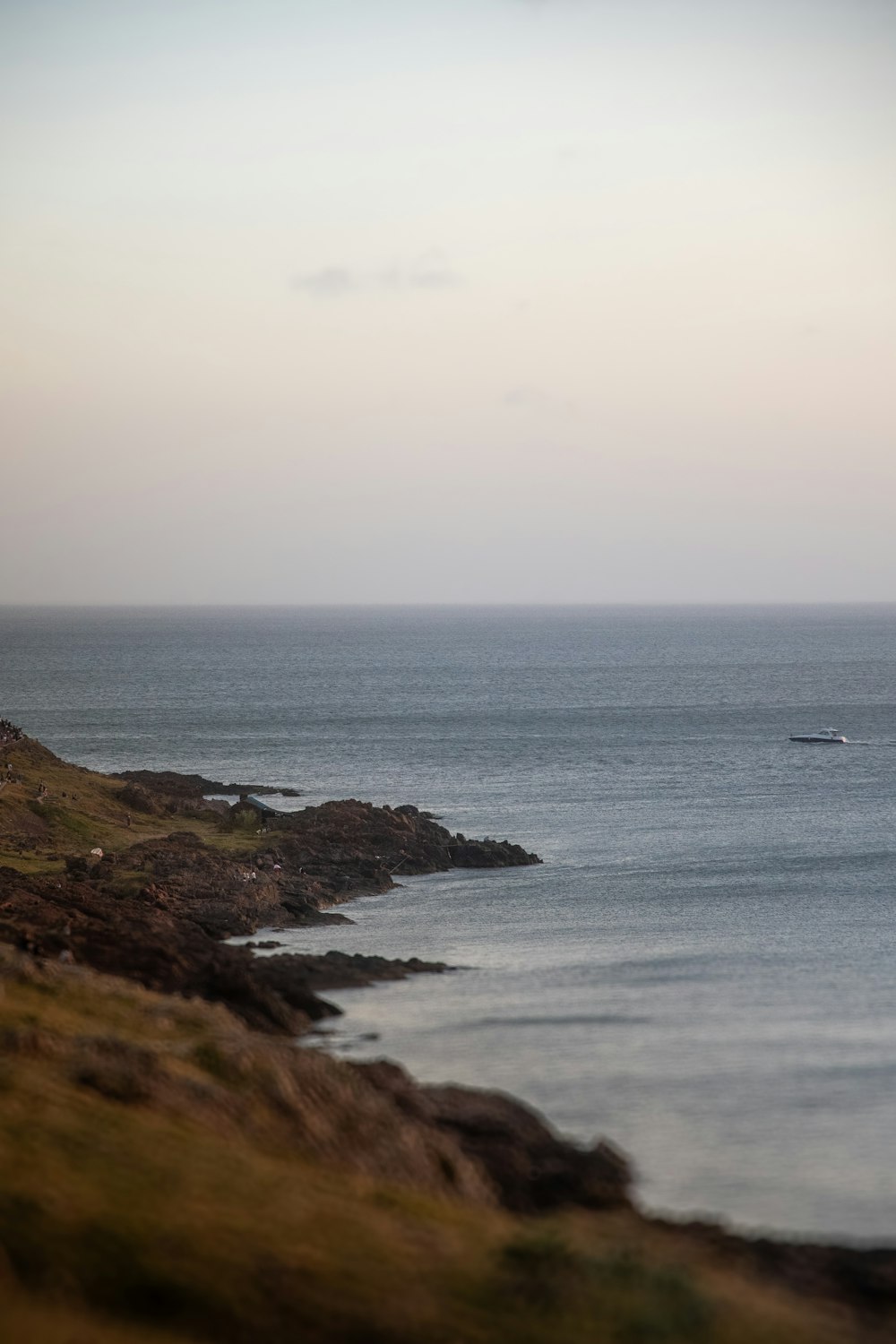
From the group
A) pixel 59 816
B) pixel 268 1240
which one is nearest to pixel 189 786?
pixel 59 816

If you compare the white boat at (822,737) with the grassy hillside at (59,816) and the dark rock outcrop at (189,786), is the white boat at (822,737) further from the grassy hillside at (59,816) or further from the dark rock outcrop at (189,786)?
the grassy hillside at (59,816)

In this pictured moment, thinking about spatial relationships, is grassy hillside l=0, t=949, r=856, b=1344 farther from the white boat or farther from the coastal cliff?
the white boat

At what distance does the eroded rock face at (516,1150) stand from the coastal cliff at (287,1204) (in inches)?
2.8

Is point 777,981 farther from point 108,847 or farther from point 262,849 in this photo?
point 108,847

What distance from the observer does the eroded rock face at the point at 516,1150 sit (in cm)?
2514

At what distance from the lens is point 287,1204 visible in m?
21.5

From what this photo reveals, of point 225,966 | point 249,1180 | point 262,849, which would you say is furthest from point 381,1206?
point 262,849

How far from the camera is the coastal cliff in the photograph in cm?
1844

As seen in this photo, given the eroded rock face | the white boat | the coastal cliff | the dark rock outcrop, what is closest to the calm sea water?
the eroded rock face

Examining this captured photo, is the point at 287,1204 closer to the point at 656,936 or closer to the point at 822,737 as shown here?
the point at 656,936

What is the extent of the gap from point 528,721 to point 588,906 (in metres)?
80.1

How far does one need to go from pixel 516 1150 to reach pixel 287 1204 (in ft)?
20.7

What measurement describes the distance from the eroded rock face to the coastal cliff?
2.8 inches

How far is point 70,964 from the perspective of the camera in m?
36.5
